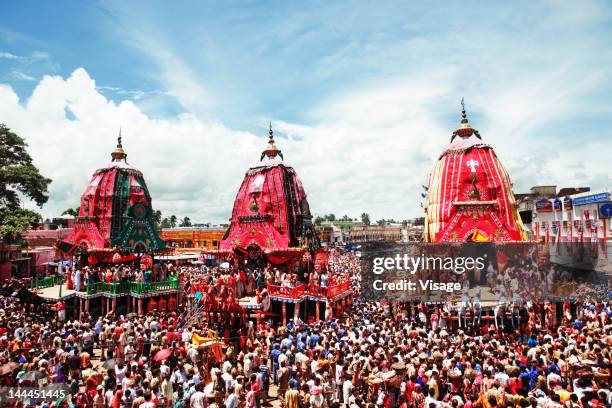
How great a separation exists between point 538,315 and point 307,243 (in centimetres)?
1640

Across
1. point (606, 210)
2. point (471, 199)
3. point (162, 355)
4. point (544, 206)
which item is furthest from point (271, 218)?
point (544, 206)

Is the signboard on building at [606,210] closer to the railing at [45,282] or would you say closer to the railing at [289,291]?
the railing at [289,291]

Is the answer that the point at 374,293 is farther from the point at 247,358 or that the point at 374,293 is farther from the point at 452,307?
the point at 247,358

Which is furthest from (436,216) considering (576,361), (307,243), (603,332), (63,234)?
(63,234)

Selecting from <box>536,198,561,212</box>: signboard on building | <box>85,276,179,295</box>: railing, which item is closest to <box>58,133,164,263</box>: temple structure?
<box>85,276,179,295</box>: railing

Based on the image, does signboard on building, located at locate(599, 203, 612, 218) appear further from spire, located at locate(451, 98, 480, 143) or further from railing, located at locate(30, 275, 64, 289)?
railing, located at locate(30, 275, 64, 289)

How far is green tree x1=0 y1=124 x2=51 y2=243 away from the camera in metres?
23.5

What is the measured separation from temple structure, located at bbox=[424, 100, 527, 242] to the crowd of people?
32.3 feet

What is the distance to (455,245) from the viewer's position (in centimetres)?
1617

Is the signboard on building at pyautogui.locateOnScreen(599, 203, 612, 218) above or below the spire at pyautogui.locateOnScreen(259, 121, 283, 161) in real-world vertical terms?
below

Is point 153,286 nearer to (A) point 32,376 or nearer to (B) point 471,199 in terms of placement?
(A) point 32,376

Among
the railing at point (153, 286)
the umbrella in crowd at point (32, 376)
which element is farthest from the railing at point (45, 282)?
the umbrella in crowd at point (32, 376)

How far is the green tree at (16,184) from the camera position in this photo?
23.5m

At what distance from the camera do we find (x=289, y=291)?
21.0 metres
